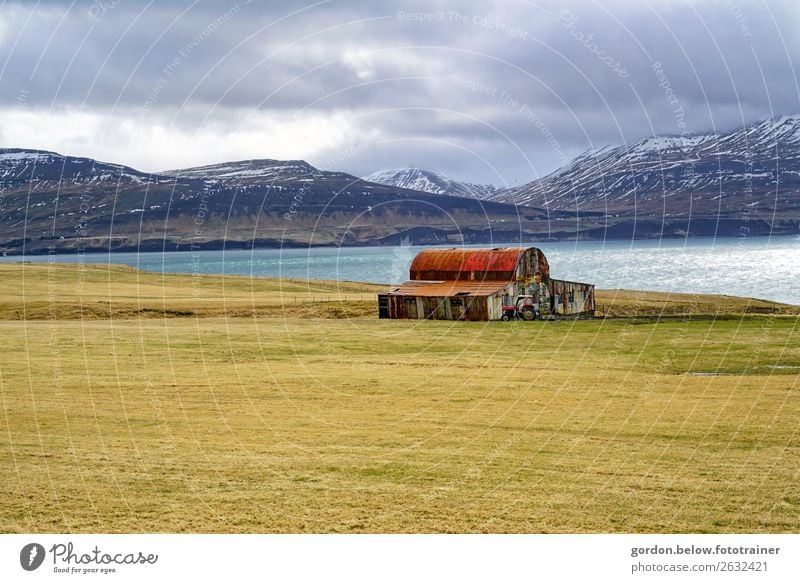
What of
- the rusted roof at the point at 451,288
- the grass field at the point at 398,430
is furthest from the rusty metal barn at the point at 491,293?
the grass field at the point at 398,430

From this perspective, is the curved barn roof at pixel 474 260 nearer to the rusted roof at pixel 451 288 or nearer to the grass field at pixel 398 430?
the rusted roof at pixel 451 288

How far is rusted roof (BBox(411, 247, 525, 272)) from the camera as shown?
81.7 meters

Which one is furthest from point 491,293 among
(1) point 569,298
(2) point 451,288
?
(1) point 569,298

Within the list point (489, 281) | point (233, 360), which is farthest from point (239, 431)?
point (489, 281)

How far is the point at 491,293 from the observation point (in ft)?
257

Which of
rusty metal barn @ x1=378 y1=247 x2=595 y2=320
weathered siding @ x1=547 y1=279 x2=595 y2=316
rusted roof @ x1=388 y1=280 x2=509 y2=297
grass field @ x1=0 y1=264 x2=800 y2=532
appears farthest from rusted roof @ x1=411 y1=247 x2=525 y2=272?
grass field @ x1=0 y1=264 x2=800 y2=532

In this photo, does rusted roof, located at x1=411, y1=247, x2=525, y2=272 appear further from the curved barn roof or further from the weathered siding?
the weathered siding

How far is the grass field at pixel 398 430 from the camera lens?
73.6 feet

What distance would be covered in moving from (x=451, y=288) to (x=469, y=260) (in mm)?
4237

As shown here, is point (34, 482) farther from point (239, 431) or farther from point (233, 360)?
point (233, 360)

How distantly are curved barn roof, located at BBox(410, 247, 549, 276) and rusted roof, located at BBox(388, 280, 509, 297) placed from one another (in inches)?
57.7

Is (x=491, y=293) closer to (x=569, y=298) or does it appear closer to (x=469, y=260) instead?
(x=469, y=260)

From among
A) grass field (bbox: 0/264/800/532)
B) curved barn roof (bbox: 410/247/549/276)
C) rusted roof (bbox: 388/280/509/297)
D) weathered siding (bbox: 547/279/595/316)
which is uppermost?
curved barn roof (bbox: 410/247/549/276)

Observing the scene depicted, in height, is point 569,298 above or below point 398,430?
above
